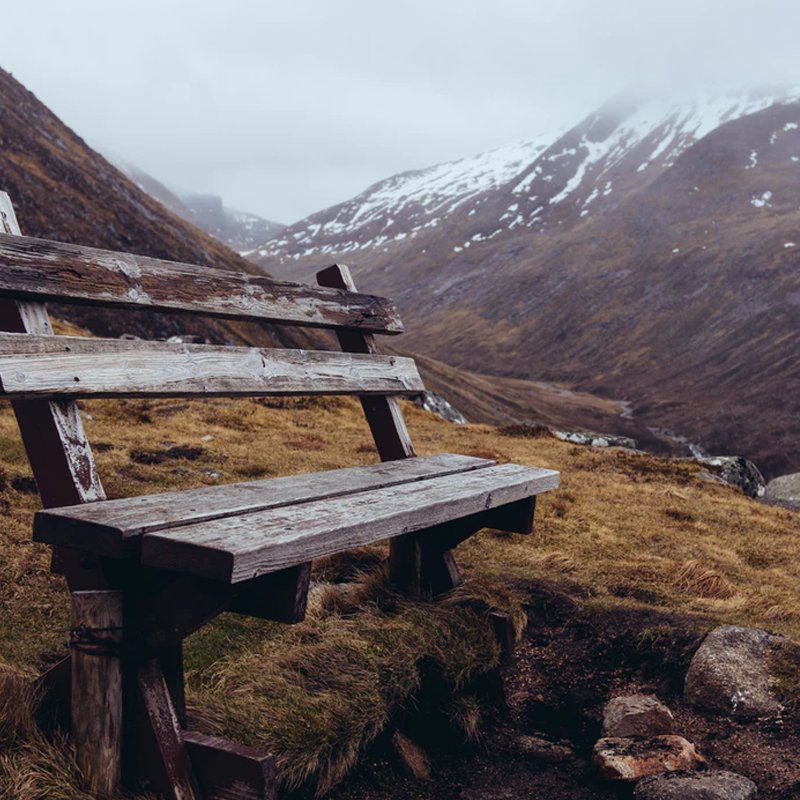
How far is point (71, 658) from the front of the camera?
2629mm

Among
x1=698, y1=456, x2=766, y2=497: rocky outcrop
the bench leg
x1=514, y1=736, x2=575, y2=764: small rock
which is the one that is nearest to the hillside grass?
the bench leg

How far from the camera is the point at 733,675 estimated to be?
3992mm

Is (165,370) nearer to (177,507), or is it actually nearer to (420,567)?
(177,507)

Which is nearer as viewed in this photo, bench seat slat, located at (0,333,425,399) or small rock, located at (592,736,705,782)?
bench seat slat, located at (0,333,425,399)

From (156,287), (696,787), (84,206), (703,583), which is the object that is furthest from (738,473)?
(84,206)

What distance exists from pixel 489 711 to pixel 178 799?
1948mm

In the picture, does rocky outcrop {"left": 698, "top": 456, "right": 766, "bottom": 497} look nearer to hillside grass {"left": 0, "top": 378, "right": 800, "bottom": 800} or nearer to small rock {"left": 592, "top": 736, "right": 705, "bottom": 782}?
hillside grass {"left": 0, "top": 378, "right": 800, "bottom": 800}

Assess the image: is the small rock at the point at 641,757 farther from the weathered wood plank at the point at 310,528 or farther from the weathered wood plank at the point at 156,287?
the weathered wood plank at the point at 156,287

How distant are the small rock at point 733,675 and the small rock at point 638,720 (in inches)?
14.3

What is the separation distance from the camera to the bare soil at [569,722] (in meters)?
3.22

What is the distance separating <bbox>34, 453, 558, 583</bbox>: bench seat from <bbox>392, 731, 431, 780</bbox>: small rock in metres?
1.09

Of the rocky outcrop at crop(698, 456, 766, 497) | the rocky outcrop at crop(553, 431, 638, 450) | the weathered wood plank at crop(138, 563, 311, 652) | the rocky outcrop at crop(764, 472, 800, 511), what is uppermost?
the weathered wood plank at crop(138, 563, 311, 652)

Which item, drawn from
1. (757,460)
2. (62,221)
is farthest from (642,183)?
(62,221)

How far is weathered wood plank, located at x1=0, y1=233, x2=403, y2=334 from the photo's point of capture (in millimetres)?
2885
